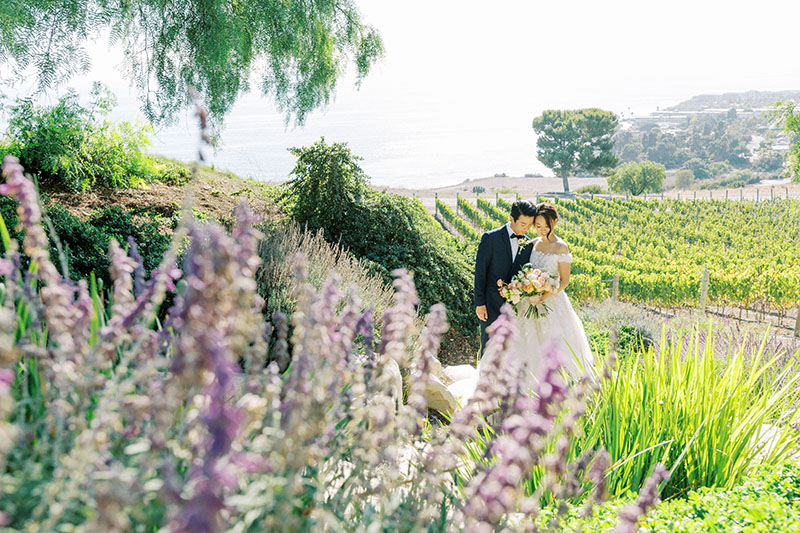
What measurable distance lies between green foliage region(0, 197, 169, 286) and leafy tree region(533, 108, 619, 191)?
95.1m

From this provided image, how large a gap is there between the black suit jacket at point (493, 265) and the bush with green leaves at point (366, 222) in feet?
8.73

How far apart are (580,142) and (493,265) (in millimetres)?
98625

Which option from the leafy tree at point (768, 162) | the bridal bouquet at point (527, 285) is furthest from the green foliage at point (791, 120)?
the leafy tree at point (768, 162)

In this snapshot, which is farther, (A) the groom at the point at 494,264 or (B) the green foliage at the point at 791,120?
(B) the green foliage at the point at 791,120

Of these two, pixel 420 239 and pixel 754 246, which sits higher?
pixel 420 239

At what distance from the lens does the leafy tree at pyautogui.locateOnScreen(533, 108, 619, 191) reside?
97.1m

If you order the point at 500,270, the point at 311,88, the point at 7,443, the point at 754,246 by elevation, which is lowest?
the point at 754,246

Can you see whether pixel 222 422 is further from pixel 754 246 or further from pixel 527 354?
pixel 754 246

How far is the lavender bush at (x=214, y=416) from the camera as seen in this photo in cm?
92

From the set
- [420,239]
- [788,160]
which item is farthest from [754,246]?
[420,239]

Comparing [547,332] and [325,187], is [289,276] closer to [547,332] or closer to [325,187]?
[547,332]

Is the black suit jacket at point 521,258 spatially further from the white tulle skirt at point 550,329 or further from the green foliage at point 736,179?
the green foliage at point 736,179

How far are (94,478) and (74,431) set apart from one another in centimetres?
35

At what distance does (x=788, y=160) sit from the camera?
28.4 m
